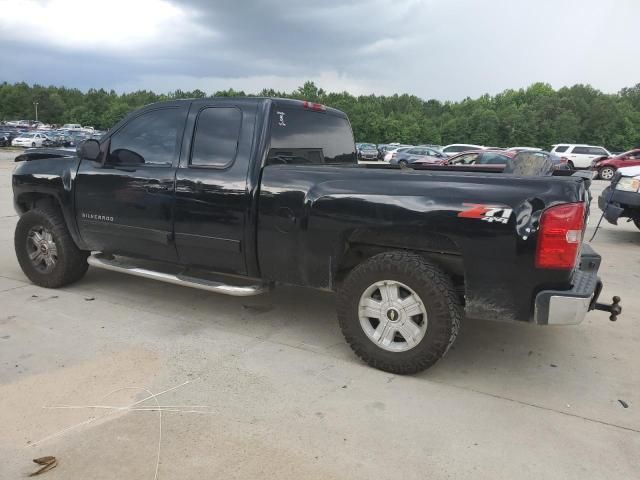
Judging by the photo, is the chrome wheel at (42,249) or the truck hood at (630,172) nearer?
the chrome wheel at (42,249)

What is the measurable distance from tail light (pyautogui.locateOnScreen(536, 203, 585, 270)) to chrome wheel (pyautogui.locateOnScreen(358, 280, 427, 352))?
A: 0.84 m

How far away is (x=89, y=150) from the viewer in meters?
4.77

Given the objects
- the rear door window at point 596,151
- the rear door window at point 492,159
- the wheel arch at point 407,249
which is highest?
the rear door window at point 596,151

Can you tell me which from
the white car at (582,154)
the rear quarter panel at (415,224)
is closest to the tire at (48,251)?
the rear quarter panel at (415,224)

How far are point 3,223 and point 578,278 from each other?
9141 millimetres

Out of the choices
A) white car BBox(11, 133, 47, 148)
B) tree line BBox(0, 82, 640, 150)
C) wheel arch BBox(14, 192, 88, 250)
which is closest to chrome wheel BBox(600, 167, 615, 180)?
wheel arch BBox(14, 192, 88, 250)

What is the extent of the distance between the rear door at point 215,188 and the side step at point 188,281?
0.44 ft

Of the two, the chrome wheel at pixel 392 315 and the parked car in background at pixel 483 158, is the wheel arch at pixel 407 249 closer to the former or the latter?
the chrome wheel at pixel 392 315

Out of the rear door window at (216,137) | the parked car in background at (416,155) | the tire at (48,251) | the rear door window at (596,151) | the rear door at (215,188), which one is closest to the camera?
the rear door at (215,188)

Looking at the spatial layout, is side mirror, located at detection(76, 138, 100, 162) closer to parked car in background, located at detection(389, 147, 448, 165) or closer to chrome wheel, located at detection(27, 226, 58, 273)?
chrome wheel, located at detection(27, 226, 58, 273)

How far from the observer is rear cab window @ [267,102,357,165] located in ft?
13.9

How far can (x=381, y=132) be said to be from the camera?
74.9 metres

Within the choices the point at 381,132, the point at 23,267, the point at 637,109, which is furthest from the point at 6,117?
the point at 23,267

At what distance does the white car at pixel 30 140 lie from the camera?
42.2 m
